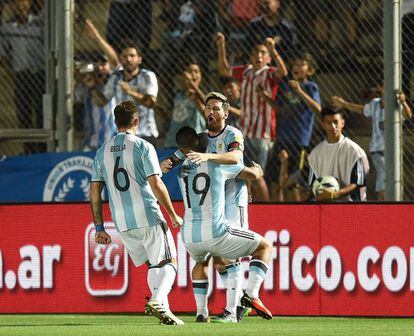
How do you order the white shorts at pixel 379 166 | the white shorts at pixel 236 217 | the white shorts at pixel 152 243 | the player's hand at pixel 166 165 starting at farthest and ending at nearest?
1. the white shorts at pixel 379 166
2. the white shorts at pixel 236 217
3. the player's hand at pixel 166 165
4. the white shorts at pixel 152 243

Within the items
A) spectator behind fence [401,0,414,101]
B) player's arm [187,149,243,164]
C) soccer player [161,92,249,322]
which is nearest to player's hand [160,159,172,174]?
soccer player [161,92,249,322]

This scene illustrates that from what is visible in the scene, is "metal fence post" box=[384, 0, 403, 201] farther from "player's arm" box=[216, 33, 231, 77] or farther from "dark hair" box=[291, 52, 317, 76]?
"player's arm" box=[216, 33, 231, 77]

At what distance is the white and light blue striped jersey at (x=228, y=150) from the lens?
9.88m

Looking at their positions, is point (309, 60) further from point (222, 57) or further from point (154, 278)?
point (154, 278)

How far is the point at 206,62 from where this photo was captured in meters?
14.3

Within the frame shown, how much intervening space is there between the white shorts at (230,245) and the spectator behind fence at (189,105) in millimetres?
3832

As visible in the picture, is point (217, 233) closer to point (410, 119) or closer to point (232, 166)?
point (232, 166)

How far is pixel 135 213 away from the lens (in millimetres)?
9695

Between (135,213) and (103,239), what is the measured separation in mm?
342

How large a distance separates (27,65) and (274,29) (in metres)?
3.27

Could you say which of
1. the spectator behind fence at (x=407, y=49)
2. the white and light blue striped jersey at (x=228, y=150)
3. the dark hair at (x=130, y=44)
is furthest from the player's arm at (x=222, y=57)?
the white and light blue striped jersey at (x=228, y=150)

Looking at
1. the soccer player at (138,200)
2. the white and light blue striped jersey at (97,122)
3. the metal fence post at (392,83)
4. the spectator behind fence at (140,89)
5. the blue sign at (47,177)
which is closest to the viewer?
the soccer player at (138,200)

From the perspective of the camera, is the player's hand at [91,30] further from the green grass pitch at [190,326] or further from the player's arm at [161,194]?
the player's arm at [161,194]

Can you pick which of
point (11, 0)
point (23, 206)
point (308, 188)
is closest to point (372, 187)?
point (308, 188)
